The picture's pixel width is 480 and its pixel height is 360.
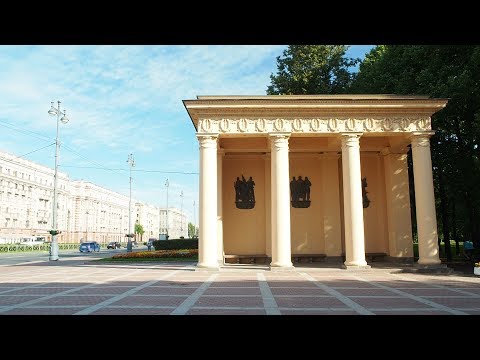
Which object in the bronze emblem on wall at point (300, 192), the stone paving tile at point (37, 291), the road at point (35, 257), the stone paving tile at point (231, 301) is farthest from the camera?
the road at point (35, 257)

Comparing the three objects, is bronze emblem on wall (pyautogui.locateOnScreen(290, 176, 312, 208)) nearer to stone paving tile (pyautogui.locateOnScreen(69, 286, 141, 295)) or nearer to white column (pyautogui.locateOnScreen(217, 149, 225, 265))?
white column (pyautogui.locateOnScreen(217, 149, 225, 265))

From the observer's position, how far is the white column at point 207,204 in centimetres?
2130

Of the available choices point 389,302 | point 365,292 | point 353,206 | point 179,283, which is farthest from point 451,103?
point 179,283

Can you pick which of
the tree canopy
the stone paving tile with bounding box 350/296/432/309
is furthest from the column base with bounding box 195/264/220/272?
the tree canopy

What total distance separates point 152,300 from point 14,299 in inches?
166

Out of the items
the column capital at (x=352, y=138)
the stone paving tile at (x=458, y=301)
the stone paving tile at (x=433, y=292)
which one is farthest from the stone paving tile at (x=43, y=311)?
the column capital at (x=352, y=138)

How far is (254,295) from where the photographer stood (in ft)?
42.5

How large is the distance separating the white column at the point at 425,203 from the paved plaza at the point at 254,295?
1564 millimetres

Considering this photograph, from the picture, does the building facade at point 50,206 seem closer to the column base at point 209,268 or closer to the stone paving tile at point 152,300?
the column base at point 209,268

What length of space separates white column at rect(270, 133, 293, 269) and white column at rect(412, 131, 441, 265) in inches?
270

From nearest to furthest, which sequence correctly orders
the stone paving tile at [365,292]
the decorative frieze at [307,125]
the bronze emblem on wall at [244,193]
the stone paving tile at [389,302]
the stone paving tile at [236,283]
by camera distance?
the stone paving tile at [389,302]
the stone paving tile at [365,292]
the stone paving tile at [236,283]
the decorative frieze at [307,125]
the bronze emblem on wall at [244,193]

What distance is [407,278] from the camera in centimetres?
1844

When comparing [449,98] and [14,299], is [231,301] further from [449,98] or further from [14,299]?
[449,98]
